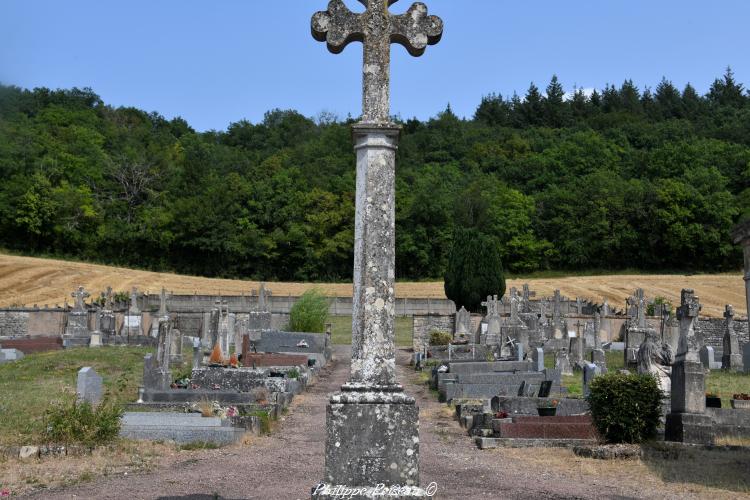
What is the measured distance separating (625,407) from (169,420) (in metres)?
6.68

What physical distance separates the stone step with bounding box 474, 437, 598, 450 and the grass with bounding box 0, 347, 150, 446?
613 centimetres

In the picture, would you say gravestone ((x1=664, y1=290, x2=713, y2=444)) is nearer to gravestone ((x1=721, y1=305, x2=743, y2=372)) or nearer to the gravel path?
the gravel path

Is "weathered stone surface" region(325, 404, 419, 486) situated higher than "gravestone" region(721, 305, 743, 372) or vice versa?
"gravestone" region(721, 305, 743, 372)

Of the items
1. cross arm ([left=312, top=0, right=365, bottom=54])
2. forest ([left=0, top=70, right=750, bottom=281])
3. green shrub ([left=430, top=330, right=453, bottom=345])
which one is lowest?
green shrub ([left=430, top=330, right=453, bottom=345])

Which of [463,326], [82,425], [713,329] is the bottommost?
[82,425]

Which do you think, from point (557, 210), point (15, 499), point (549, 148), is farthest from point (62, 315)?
point (549, 148)

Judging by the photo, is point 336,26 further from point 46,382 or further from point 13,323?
point 13,323

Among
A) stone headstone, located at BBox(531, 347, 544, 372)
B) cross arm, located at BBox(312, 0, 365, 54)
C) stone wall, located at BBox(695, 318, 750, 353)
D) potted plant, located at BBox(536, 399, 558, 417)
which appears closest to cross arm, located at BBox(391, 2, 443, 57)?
cross arm, located at BBox(312, 0, 365, 54)

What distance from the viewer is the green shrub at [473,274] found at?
4500 cm

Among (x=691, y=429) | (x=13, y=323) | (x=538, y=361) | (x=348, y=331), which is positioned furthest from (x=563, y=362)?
(x=13, y=323)

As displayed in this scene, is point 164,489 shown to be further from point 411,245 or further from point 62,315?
point 411,245

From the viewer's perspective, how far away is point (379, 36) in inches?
285

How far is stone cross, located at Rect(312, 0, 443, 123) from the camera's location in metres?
7.14

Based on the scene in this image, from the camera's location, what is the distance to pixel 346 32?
7.12m
